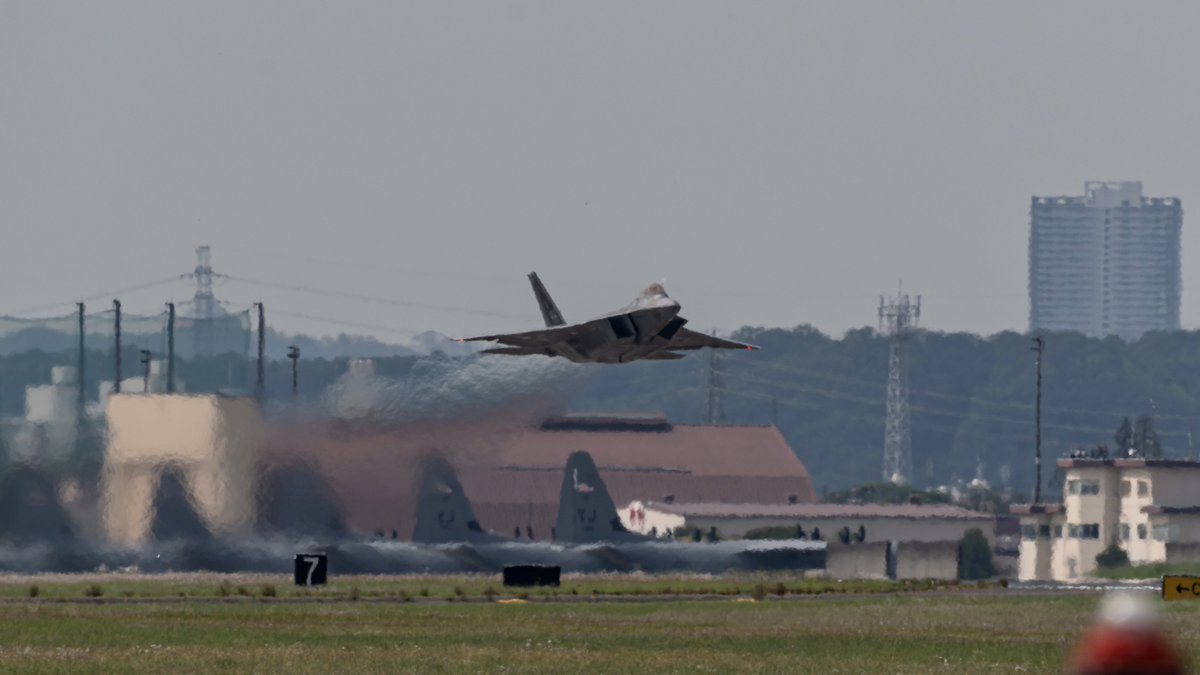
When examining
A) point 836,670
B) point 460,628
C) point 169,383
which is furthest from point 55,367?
point 836,670

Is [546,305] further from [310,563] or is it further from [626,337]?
[310,563]

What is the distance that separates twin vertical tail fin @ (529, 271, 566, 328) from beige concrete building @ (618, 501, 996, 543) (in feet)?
285

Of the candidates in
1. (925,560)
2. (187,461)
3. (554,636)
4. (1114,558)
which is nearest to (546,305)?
(554,636)

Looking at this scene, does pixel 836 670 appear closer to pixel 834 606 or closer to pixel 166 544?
pixel 834 606

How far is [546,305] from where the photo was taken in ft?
213

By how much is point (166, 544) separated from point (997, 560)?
9822 centimetres

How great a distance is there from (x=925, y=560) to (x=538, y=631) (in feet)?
267

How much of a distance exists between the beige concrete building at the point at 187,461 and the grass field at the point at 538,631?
20.0ft

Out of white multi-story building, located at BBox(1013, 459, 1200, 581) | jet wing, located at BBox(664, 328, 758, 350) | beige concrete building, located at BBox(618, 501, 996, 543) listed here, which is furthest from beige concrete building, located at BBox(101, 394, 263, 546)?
beige concrete building, located at BBox(618, 501, 996, 543)

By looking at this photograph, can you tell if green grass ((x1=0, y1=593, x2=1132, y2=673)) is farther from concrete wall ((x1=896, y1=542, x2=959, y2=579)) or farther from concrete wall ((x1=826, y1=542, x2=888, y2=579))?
concrete wall ((x1=896, y1=542, x2=959, y2=579))

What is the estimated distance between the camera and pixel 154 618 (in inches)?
2272

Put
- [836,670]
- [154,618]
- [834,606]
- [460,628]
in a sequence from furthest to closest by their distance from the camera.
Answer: [834,606]
[154,618]
[460,628]
[836,670]

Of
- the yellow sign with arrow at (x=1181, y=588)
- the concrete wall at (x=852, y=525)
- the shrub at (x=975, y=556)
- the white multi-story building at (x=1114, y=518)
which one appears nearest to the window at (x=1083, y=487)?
the white multi-story building at (x=1114, y=518)

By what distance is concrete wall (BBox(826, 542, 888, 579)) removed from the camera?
12150cm
